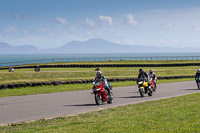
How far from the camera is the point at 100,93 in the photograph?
16.9 metres

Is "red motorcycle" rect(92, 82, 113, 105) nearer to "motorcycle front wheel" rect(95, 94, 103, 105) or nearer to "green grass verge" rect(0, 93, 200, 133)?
"motorcycle front wheel" rect(95, 94, 103, 105)

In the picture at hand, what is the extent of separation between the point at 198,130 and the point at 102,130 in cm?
246

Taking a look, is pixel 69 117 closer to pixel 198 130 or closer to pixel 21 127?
pixel 21 127

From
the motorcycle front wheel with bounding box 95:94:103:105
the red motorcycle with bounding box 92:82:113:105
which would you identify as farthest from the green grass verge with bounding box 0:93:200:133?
the motorcycle front wheel with bounding box 95:94:103:105

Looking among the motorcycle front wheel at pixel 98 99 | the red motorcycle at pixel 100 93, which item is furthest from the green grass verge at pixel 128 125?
the motorcycle front wheel at pixel 98 99

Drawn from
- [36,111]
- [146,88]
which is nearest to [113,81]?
[146,88]

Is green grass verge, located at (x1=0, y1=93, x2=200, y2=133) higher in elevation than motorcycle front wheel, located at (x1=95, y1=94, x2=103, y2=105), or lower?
higher

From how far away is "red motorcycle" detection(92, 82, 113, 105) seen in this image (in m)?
16.4

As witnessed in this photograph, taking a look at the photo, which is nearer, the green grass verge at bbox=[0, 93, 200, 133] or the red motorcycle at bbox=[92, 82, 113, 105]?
the green grass verge at bbox=[0, 93, 200, 133]

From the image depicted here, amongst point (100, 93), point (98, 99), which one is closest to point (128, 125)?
point (98, 99)

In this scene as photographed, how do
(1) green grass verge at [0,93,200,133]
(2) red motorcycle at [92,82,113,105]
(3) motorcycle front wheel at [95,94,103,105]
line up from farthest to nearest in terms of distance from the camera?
(3) motorcycle front wheel at [95,94,103,105], (2) red motorcycle at [92,82,113,105], (1) green grass verge at [0,93,200,133]

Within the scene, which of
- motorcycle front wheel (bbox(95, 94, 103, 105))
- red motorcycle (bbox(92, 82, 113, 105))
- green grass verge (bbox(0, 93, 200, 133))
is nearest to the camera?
green grass verge (bbox(0, 93, 200, 133))

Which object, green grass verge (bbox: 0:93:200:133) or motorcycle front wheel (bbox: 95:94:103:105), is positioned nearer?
green grass verge (bbox: 0:93:200:133)

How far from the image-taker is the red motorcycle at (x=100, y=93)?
16.4 metres
